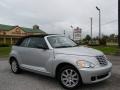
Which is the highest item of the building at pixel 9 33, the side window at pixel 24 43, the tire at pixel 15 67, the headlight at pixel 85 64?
the building at pixel 9 33

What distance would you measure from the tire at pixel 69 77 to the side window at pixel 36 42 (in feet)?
4.20

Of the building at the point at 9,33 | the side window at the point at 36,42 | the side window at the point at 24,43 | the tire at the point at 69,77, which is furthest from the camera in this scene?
the building at the point at 9,33

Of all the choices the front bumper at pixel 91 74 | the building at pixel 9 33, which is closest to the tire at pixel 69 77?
the front bumper at pixel 91 74

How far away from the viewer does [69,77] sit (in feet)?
19.8

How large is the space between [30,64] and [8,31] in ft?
176

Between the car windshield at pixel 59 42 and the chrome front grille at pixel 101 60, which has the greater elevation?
the car windshield at pixel 59 42

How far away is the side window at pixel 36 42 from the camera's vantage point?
7.11 meters

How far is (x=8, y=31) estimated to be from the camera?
59.2 meters

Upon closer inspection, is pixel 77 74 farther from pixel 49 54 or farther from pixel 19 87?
pixel 19 87

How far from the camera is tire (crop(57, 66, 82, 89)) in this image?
19.3 ft

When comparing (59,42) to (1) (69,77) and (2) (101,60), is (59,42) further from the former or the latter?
(2) (101,60)

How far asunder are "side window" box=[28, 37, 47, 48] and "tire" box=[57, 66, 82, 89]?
1279mm

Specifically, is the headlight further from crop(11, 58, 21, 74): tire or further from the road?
crop(11, 58, 21, 74): tire

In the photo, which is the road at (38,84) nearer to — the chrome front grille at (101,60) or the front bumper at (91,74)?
the front bumper at (91,74)
